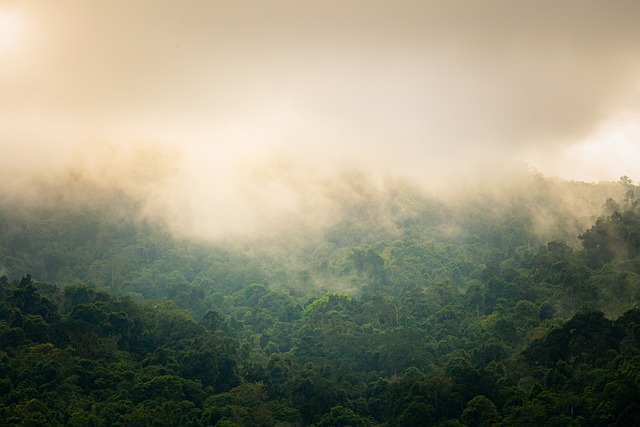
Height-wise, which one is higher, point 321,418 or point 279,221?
point 279,221

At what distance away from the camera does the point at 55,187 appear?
396ft

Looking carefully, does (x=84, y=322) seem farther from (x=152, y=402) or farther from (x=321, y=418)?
(x=321, y=418)

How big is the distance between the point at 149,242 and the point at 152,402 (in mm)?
61664

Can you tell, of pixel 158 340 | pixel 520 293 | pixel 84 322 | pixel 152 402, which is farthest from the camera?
pixel 520 293

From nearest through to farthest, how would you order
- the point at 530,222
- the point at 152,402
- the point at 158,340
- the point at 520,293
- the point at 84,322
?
1. the point at 152,402
2. the point at 84,322
3. the point at 158,340
4. the point at 520,293
5. the point at 530,222

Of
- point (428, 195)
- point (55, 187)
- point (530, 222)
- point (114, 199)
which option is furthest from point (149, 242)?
point (530, 222)

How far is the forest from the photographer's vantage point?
52562 mm

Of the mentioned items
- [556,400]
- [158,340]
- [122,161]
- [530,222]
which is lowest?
[556,400]

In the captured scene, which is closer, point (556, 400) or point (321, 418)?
point (556, 400)

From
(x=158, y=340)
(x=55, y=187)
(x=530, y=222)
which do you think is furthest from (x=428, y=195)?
(x=158, y=340)

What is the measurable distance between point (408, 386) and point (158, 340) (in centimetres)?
2325

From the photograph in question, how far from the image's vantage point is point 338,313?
285 feet

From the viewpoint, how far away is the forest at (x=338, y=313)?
172ft

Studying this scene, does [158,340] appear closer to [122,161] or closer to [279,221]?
[279,221]
